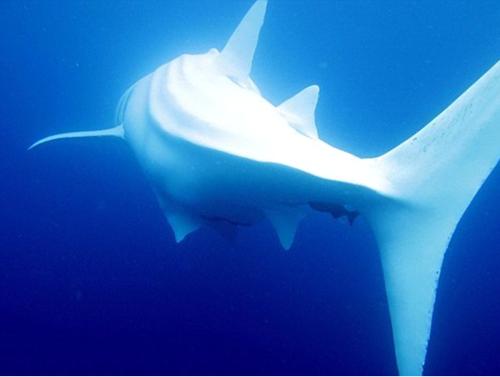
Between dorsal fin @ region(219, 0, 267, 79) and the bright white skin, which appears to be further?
dorsal fin @ region(219, 0, 267, 79)

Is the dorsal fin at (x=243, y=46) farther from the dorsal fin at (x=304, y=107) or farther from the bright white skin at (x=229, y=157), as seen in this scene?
the bright white skin at (x=229, y=157)

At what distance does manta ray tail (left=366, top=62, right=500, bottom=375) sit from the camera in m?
2.68

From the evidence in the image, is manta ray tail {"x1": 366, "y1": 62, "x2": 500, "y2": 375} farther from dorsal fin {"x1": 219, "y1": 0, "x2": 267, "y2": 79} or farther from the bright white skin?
dorsal fin {"x1": 219, "y1": 0, "x2": 267, "y2": 79}

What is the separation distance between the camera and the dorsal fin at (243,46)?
13.7 ft

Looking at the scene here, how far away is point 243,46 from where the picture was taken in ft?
13.9

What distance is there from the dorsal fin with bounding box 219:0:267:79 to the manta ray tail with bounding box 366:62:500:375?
5.54 feet

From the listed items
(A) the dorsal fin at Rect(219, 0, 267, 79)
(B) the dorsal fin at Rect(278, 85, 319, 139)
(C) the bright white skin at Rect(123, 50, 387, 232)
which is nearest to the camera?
(C) the bright white skin at Rect(123, 50, 387, 232)

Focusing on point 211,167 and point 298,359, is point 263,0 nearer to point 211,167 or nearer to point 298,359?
point 211,167

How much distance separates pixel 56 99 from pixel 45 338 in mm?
3835

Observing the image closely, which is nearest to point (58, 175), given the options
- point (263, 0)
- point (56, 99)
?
point (56, 99)

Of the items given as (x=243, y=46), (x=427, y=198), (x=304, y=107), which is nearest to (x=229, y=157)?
(x=427, y=198)

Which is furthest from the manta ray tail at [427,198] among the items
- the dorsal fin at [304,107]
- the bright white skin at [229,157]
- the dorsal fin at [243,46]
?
the dorsal fin at [243,46]

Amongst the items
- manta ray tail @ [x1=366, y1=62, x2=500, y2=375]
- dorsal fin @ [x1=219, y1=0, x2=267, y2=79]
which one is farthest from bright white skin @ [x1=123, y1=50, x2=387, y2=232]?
dorsal fin @ [x1=219, y1=0, x2=267, y2=79]

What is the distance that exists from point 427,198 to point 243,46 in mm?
2086
